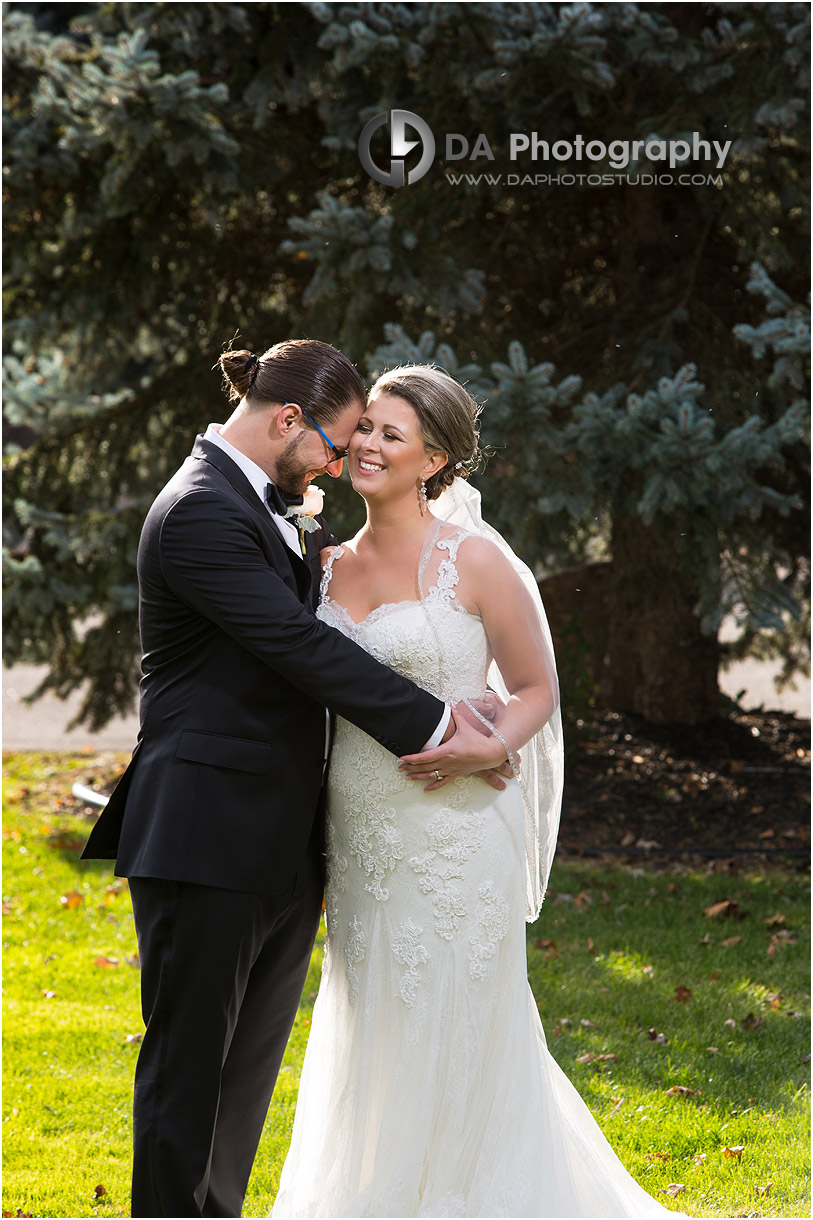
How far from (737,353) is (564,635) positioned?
6.91 ft

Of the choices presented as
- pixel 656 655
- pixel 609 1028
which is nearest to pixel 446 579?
pixel 609 1028

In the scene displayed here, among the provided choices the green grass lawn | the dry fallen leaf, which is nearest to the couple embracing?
the green grass lawn

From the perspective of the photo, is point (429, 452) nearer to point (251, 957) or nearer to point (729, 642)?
point (251, 957)

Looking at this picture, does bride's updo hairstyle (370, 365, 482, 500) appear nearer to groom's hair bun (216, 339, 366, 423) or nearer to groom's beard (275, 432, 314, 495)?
groom's hair bun (216, 339, 366, 423)

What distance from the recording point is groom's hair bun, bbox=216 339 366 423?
2861mm

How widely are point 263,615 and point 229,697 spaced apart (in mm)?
247

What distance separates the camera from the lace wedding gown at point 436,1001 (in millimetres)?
2869

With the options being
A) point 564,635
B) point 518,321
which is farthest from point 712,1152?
point 518,321

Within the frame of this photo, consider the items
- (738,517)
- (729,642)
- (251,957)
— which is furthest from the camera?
(729,642)

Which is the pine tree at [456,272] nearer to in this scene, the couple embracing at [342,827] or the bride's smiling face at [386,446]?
the bride's smiling face at [386,446]

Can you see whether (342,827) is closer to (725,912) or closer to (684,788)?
(725,912)

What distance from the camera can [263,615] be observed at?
2.60 m

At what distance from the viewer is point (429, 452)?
302cm

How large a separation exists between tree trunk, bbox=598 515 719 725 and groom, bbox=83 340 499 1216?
474cm
